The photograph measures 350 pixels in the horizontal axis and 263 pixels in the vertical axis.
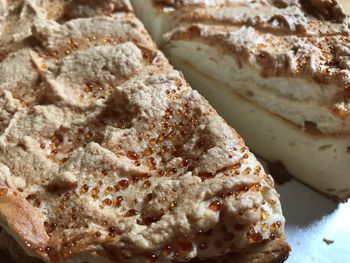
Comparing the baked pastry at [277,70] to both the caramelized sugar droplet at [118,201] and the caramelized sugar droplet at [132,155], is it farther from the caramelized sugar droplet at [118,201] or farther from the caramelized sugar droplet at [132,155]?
the caramelized sugar droplet at [118,201]

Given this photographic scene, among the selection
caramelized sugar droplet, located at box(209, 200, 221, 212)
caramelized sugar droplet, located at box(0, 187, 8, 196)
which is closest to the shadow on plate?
caramelized sugar droplet, located at box(209, 200, 221, 212)

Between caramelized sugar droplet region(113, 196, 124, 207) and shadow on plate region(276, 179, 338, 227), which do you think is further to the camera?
shadow on plate region(276, 179, 338, 227)

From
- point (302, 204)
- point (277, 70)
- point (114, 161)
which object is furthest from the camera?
point (302, 204)

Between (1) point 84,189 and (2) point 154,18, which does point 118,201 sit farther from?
(2) point 154,18

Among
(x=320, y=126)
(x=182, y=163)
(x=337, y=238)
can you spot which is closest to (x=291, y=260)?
(x=337, y=238)

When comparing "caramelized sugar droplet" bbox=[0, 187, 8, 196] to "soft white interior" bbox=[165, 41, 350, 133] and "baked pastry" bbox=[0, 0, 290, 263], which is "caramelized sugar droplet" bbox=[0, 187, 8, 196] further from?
"soft white interior" bbox=[165, 41, 350, 133]

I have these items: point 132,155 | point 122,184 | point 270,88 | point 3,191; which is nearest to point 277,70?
point 270,88

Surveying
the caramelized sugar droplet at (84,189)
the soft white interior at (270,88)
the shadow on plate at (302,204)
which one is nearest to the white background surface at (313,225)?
the shadow on plate at (302,204)
